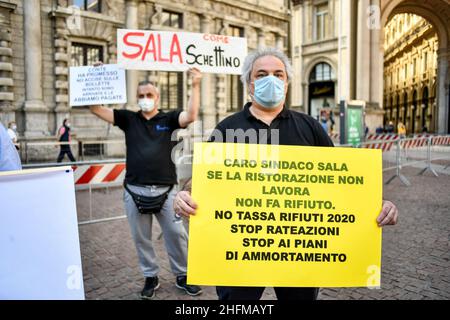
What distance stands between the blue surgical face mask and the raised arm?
3.99ft

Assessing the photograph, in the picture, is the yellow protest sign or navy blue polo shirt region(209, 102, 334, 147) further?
navy blue polo shirt region(209, 102, 334, 147)

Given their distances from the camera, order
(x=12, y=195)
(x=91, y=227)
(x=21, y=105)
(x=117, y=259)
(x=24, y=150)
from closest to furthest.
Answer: (x=12, y=195) → (x=117, y=259) → (x=91, y=227) → (x=24, y=150) → (x=21, y=105)

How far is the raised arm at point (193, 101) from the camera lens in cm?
345

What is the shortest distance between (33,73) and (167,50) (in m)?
10.7

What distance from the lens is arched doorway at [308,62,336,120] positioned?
1257 inches

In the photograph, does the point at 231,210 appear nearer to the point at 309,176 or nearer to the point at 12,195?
the point at 309,176

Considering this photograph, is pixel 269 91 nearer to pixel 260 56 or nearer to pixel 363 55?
pixel 260 56

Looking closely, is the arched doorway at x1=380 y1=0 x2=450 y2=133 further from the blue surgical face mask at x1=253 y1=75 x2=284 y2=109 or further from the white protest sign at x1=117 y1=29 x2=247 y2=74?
the blue surgical face mask at x1=253 y1=75 x2=284 y2=109

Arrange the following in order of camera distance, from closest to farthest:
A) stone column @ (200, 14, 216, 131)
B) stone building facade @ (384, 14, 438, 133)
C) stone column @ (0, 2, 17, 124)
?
stone column @ (0, 2, 17, 124) → stone column @ (200, 14, 216, 131) → stone building facade @ (384, 14, 438, 133)

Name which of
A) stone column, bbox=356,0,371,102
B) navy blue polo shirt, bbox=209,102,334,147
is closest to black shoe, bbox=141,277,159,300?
navy blue polo shirt, bbox=209,102,334,147

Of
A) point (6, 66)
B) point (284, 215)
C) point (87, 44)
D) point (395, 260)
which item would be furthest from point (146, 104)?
point (87, 44)

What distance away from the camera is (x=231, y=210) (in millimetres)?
2107

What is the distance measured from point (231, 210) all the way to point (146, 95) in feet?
6.57

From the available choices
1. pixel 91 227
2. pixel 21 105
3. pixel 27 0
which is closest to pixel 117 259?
pixel 91 227
